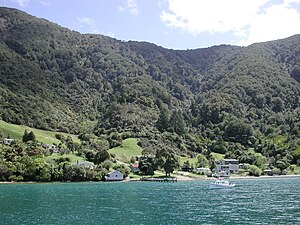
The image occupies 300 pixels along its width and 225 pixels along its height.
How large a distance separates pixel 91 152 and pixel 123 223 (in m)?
111

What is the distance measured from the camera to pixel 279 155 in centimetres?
19450

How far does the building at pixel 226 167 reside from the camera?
572ft

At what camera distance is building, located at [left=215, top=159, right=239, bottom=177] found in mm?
174450

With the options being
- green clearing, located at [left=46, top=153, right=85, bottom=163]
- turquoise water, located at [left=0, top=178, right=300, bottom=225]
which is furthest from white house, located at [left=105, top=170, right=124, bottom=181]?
turquoise water, located at [left=0, top=178, right=300, bottom=225]

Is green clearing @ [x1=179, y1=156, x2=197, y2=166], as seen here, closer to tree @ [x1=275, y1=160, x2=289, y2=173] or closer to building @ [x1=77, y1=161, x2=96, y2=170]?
tree @ [x1=275, y1=160, x2=289, y2=173]

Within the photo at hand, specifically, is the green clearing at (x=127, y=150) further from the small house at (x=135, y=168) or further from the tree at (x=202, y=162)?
the tree at (x=202, y=162)

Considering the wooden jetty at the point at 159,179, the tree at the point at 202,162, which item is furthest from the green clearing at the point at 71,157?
the tree at the point at 202,162

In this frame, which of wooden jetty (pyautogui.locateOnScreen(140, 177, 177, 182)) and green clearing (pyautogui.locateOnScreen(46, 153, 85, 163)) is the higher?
green clearing (pyautogui.locateOnScreen(46, 153, 85, 163))

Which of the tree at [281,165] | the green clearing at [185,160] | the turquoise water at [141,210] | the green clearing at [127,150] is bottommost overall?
the turquoise water at [141,210]

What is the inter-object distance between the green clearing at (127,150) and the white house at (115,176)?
28.8 metres

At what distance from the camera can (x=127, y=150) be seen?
18550 centimetres

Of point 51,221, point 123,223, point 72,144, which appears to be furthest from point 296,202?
point 72,144

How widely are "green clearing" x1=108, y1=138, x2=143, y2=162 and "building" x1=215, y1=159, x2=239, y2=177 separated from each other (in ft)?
110

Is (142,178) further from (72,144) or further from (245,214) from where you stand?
(245,214)
